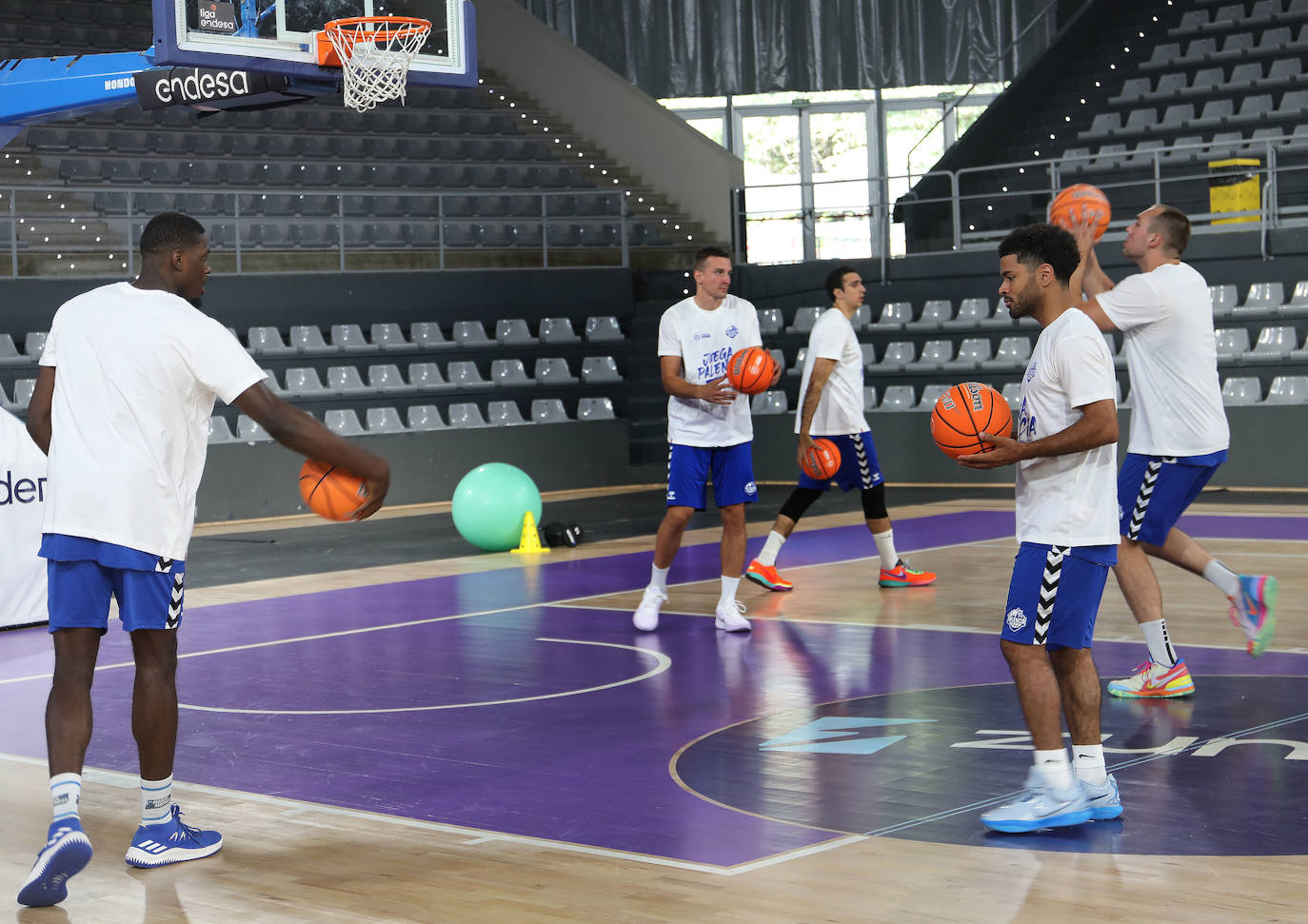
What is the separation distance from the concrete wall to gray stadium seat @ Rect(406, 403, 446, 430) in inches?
243

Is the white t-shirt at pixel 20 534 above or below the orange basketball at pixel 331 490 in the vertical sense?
below

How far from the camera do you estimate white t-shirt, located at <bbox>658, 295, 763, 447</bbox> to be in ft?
28.1

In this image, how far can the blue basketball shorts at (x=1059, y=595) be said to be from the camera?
15.5 feet

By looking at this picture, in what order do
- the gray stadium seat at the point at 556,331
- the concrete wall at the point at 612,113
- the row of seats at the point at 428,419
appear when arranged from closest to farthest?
the row of seats at the point at 428,419, the gray stadium seat at the point at 556,331, the concrete wall at the point at 612,113

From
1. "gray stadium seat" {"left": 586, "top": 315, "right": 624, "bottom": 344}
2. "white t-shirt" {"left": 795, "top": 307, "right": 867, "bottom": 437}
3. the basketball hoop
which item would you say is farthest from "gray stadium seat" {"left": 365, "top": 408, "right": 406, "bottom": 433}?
"white t-shirt" {"left": 795, "top": 307, "right": 867, "bottom": 437}

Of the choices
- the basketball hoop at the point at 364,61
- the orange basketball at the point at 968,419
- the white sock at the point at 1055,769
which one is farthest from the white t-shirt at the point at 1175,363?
the basketball hoop at the point at 364,61

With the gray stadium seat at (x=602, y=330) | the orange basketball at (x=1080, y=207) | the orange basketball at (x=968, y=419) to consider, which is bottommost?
the orange basketball at (x=968, y=419)

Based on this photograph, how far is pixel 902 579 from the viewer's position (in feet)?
33.0

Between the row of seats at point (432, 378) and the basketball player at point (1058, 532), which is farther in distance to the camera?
the row of seats at point (432, 378)

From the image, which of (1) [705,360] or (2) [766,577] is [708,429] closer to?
(1) [705,360]

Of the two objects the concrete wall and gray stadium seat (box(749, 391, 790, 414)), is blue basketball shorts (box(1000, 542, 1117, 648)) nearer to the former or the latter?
gray stadium seat (box(749, 391, 790, 414))

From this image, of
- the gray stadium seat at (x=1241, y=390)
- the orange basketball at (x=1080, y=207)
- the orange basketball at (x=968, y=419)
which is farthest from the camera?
the gray stadium seat at (x=1241, y=390)

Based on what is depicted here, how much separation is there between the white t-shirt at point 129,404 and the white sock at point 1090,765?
268 cm

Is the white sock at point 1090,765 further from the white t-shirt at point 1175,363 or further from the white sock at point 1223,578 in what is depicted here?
the white sock at point 1223,578
